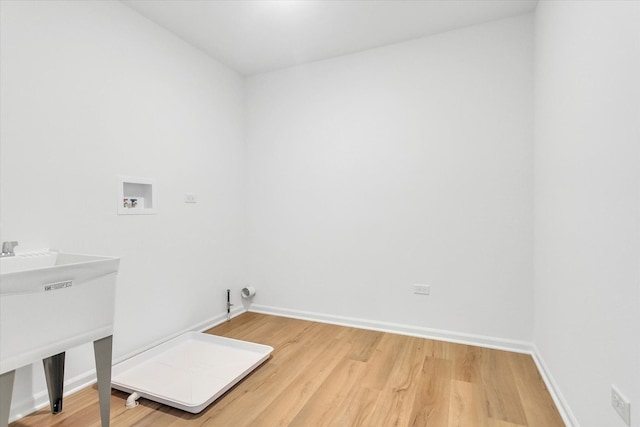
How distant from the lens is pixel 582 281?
1.45 m

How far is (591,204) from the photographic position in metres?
1.36

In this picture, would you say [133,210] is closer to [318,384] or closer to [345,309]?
[318,384]

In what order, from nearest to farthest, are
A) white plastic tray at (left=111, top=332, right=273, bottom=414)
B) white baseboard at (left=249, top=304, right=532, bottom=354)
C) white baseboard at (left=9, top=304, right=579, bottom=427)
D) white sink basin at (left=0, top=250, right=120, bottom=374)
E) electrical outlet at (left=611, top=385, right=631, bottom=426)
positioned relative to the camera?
electrical outlet at (left=611, top=385, right=631, bottom=426)
white sink basin at (left=0, top=250, right=120, bottom=374)
white baseboard at (left=9, top=304, right=579, bottom=427)
white plastic tray at (left=111, top=332, right=273, bottom=414)
white baseboard at (left=249, top=304, right=532, bottom=354)

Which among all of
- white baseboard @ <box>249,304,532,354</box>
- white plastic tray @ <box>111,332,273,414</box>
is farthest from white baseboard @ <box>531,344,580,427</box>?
white plastic tray @ <box>111,332,273,414</box>

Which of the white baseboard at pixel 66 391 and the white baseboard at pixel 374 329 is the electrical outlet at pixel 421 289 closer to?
the white baseboard at pixel 374 329

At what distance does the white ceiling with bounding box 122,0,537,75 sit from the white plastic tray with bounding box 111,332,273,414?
8.36 ft

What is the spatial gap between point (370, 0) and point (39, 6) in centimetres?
205

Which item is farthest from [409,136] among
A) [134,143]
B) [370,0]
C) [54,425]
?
[54,425]

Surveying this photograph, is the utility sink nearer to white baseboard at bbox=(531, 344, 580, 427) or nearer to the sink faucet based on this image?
the sink faucet

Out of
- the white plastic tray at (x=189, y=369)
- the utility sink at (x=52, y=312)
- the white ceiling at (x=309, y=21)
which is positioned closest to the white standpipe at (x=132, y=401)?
the white plastic tray at (x=189, y=369)

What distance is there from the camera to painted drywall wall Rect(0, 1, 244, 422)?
5.62ft

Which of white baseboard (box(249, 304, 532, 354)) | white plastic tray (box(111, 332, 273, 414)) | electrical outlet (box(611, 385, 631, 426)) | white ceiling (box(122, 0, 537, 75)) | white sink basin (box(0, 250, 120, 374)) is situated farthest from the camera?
white baseboard (box(249, 304, 532, 354))

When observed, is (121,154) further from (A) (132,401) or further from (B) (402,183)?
(B) (402,183)

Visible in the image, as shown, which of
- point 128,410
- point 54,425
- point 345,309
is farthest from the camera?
point 345,309
